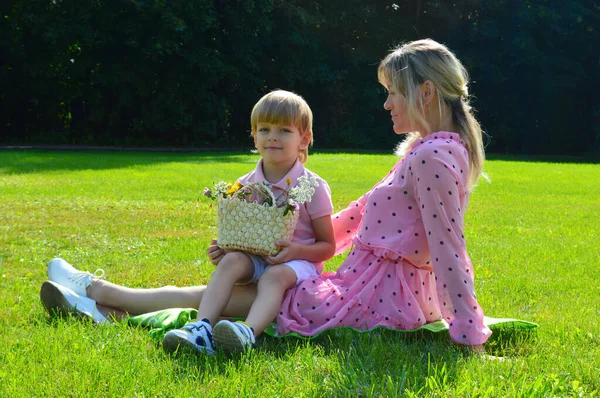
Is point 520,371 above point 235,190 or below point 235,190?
below

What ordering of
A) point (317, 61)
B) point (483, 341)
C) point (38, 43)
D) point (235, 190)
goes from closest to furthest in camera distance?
point (483, 341) → point (235, 190) → point (38, 43) → point (317, 61)

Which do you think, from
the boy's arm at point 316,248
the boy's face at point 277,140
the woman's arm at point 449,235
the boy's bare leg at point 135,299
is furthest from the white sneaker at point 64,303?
the woman's arm at point 449,235

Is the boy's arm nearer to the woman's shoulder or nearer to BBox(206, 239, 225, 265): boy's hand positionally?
BBox(206, 239, 225, 265): boy's hand

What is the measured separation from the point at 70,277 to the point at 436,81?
2293 millimetres

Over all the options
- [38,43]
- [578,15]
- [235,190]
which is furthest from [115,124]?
[235,190]

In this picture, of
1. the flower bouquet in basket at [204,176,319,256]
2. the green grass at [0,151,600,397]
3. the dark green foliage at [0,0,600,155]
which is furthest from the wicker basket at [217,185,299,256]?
the dark green foliage at [0,0,600,155]

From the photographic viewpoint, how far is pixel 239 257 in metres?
3.75

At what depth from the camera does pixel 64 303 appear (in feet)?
12.8

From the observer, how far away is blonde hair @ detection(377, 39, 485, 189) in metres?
3.58

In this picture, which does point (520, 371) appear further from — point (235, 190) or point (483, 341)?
point (235, 190)

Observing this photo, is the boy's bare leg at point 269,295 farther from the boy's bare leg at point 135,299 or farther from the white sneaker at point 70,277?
the white sneaker at point 70,277

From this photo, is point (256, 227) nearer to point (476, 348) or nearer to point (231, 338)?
point (231, 338)

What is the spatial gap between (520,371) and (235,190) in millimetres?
1682

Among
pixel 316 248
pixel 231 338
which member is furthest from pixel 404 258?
pixel 231 338
